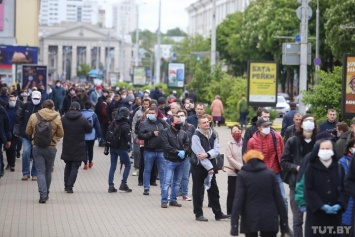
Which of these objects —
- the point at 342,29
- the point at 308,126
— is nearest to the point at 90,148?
the point at 308,126

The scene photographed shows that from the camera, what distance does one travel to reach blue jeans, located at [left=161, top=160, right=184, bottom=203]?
18.3 metres

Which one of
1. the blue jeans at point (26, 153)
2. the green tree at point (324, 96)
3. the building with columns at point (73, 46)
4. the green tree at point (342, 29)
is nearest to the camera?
the blue jeans at point (26, 153)

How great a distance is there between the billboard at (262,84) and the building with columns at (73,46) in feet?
493

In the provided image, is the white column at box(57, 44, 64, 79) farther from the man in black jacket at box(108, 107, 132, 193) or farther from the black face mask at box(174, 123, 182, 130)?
the black face mask at box(174, 123, 182, 130)

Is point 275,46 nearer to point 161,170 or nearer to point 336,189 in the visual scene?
point 161,170

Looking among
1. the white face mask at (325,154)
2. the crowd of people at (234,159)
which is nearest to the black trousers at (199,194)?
the crowd of people at (234,159)

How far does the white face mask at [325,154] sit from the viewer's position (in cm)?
1132

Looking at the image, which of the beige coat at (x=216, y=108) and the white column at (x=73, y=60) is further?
the white column at (x=73, y=60)

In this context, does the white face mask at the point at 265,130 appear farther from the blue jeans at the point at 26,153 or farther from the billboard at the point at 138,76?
the billboard at the point at 138,76

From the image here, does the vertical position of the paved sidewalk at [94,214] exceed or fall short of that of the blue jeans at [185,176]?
it falls short

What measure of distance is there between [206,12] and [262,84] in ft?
384

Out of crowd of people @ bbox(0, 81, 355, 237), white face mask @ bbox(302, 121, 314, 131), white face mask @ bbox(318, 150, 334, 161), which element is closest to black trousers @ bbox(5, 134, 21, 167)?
crowd of people @ bbox(0, 81, 355, 237)

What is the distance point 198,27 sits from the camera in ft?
519

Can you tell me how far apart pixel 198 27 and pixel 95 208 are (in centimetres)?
14078
